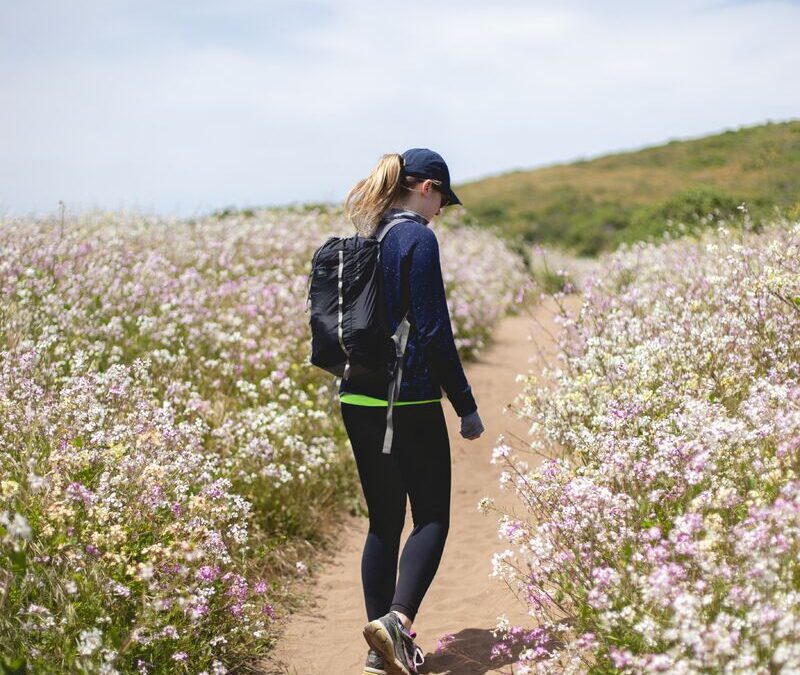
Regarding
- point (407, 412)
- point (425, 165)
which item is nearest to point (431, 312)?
point (407, 412)

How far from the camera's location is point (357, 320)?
3967 millimetres

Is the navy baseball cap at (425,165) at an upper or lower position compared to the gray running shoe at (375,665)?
upper

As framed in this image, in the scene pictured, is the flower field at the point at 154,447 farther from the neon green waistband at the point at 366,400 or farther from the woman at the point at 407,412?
the neon green waistband at the point at 366,400

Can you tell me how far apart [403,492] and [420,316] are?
35.7 inches

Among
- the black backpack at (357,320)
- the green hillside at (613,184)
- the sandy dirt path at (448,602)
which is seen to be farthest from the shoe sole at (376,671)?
the green hillside at (613,184)

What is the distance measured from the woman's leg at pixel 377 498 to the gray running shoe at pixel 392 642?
248mm

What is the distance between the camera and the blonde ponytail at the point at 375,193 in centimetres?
404

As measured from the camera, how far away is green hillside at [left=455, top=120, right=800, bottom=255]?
1506 inches

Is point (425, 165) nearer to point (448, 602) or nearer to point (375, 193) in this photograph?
point (375, 193)

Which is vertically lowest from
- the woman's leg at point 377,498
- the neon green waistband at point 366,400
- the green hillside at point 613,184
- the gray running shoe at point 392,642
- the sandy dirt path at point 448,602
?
the sandy dirt path at point 448,602

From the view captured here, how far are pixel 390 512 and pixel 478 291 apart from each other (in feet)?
32.6

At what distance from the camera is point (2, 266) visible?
7043mm

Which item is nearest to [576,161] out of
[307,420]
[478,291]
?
[478,291]

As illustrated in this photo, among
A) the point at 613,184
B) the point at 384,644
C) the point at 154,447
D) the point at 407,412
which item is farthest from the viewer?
the point at 613,184
